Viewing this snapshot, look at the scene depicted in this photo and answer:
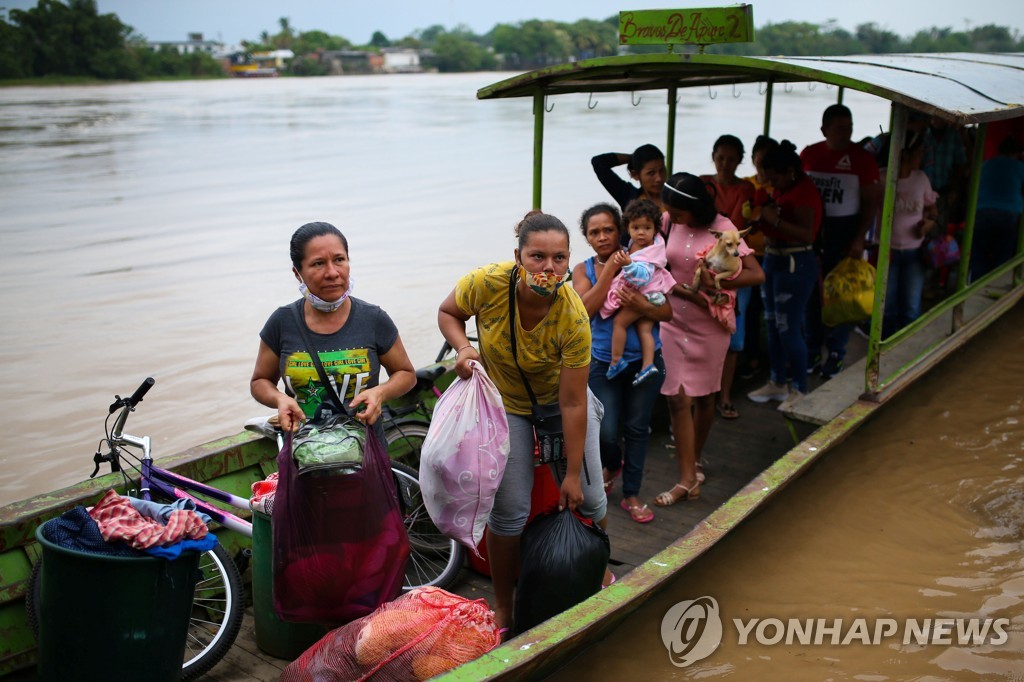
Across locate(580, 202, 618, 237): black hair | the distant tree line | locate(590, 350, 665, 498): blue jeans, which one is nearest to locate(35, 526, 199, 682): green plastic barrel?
locate(590, 350, 665, 498): blue jeans

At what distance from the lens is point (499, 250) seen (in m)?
16.0

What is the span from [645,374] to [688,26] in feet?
6.51

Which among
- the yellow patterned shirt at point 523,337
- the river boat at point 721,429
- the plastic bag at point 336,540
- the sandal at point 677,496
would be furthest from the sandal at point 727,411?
the plastic bag at point 336,540

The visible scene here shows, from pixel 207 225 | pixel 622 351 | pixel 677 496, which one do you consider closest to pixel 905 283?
pixel 677 496

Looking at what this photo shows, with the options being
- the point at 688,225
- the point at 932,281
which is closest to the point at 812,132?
the point at 932,281

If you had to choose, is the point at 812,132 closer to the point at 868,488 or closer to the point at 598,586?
the point at 868,488

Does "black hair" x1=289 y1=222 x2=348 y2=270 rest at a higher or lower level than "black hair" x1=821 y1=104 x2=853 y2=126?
lower

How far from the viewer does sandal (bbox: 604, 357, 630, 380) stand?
13.6 ft

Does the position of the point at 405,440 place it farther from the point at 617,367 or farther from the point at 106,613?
the point at 106,613

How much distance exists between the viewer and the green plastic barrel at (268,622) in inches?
127

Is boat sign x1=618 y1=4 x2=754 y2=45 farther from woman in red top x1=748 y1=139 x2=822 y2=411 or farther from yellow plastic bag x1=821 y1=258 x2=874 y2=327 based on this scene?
yellow plastic bag x1=821 y1=258 x2=874 y2=327

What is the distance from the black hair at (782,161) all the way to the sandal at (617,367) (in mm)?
1747

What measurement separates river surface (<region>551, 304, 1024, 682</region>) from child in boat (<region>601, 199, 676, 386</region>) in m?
0.90

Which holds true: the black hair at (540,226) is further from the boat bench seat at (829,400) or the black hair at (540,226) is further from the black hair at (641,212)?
the boat bench seat at (829,400)
